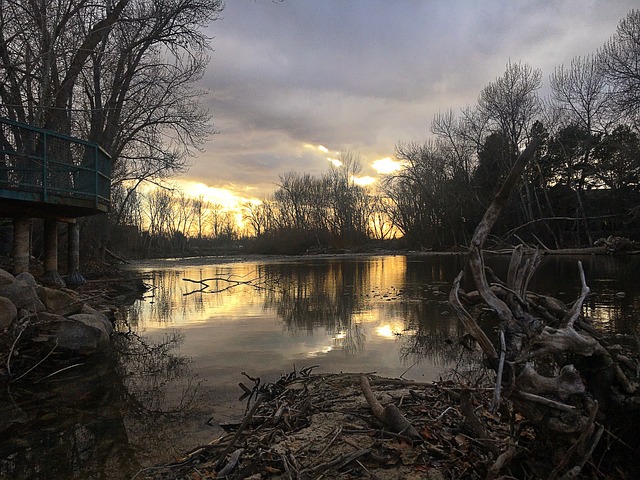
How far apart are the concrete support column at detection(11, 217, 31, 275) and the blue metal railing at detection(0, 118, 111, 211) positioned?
1249 millimetres

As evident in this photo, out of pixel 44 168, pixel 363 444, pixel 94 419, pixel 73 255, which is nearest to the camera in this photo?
pixel 363 444

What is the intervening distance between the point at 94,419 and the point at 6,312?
3147 millimetres

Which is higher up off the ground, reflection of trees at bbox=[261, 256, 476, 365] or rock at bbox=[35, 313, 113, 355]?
rock at bbox=[35, 313, 113, 355]

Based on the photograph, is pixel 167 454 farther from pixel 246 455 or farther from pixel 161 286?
pixel 161 286

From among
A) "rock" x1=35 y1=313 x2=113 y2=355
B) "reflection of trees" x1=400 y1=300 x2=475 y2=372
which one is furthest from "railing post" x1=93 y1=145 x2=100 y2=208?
"reflection of trees" x1=400 y1=300 x2=475 y2=372

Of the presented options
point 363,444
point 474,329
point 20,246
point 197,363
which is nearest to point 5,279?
point 197,363

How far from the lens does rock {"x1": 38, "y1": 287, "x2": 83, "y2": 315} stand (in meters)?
8.38

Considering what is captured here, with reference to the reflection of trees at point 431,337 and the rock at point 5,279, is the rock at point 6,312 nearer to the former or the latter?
the rock at point 5,279

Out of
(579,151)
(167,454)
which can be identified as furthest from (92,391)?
(579,151)

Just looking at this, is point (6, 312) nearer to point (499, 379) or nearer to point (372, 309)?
point (499, 379)

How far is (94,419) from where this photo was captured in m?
5.11

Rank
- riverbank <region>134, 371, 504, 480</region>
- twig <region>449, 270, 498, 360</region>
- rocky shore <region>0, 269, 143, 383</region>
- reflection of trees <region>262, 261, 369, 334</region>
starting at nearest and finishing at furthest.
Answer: twig <region>449, 270, 498, 360</region>, riverbank <region>134, 371, 504, 480</region>, rocky shore <region>0, 269, 143, 383</region>, reflection of trees <region>262, 261, 369, 334</region>

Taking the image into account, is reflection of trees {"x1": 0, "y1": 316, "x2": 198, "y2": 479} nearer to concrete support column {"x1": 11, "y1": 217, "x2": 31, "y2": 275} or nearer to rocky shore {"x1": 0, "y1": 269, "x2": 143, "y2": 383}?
rocky shore {"x1": 0, "y1": 269, "x2": 143, "y2": 383}

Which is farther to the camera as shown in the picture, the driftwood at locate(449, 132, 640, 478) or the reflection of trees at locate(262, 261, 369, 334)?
the reflection of trees at locate(262, 261, 369, 334)
